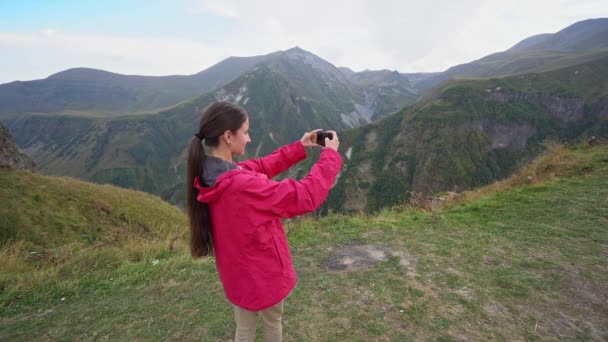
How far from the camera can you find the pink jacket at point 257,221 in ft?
6.95

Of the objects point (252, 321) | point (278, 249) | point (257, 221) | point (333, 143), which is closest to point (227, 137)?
point (257, 221)

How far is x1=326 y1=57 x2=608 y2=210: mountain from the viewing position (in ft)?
357

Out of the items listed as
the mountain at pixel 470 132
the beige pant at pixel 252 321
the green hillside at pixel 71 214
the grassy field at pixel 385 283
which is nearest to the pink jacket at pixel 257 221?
the beige pant at pixel 252 321

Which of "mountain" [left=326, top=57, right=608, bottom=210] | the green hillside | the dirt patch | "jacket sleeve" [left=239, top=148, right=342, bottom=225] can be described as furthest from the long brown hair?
"mountain" [left=326, top=57, right=608, bottom=210]

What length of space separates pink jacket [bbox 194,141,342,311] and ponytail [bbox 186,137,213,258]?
0.22ft

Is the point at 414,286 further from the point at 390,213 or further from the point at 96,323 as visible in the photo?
the point at 96,323

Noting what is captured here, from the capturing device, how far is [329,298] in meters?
4.45

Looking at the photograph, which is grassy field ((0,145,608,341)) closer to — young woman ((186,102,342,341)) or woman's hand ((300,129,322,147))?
young woman ((186,102,342,341))

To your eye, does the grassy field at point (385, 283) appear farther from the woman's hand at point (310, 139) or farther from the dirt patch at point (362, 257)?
the woman's hand at point (310, 139)

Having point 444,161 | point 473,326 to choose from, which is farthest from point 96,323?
point 444,161

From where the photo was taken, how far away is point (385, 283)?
185 inches

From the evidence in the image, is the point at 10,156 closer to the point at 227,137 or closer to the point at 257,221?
the point at 227,137

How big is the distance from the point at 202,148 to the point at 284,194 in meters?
0.79

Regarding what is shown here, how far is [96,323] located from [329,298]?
3.33 m
